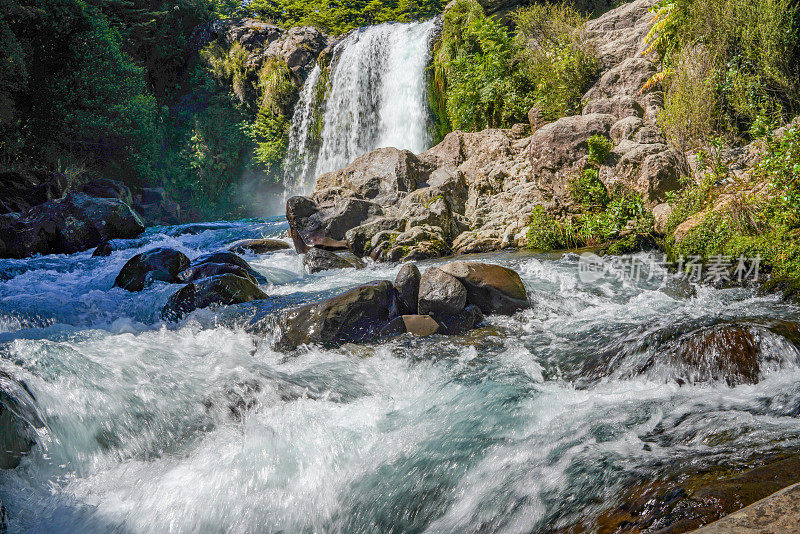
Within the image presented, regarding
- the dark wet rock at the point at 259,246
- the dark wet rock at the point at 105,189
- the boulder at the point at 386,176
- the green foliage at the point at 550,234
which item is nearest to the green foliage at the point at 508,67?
the boulder at the point at 386,176

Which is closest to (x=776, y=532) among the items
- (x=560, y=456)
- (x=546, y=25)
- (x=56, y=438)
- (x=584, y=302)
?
(x=560, y=456)

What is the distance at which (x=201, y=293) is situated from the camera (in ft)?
20.9

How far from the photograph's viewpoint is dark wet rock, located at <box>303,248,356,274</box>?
9094 mm

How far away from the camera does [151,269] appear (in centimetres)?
801

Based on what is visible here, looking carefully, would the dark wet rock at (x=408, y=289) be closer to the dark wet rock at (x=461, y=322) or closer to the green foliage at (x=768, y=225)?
the dark wet rock at (x=461, y=322)

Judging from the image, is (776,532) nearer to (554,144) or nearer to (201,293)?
(201,293)

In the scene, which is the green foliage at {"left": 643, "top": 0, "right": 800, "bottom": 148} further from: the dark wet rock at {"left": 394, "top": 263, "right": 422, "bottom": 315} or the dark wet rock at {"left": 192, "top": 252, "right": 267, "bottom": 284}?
the dark wet rock at {"left": 192, "top": 252, "right": 267, "bottom": 284}

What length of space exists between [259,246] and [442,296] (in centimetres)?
694

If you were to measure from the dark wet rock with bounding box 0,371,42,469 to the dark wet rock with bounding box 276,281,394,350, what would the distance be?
2.28 m

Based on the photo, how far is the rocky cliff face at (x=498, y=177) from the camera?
9141 mm

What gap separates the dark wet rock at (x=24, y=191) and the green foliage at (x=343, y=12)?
58.2ft

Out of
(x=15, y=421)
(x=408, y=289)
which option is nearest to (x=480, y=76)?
(x=408, y=289)

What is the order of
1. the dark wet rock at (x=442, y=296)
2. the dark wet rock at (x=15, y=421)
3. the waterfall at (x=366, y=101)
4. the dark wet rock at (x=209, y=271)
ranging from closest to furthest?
the dark wet rock at (x=15, y=421) → the dark wet rock at (x=442, y=296) → the dark wet rock at (x=209, y=271) → the waterfall at (x=366, y=101)

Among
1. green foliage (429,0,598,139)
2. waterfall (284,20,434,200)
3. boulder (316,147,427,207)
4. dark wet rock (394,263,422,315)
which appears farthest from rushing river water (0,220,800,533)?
waterfall (284,20,434,200)
